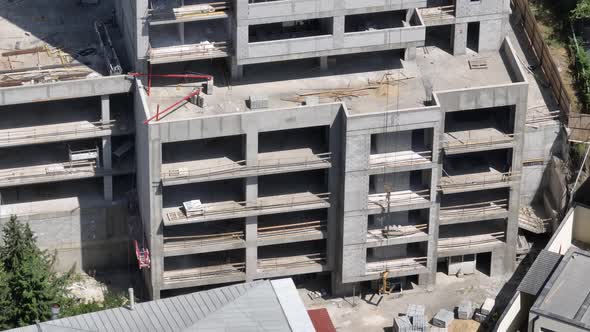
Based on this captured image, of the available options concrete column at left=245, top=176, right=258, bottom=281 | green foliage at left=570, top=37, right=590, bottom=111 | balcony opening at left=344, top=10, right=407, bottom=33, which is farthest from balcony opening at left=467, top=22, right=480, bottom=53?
concrete column at left=245, top=176, right=258, bottom=281

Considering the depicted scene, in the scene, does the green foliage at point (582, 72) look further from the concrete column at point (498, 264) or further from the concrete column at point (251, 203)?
the concrete column at point (251, 203)

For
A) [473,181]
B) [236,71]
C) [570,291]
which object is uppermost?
[236,71]

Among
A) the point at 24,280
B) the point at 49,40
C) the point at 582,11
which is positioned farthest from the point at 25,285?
the point at 582,11

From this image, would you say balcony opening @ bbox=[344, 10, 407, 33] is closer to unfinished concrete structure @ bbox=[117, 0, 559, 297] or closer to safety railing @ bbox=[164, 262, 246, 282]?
unfinished concrete structure @ bbox=[117, 0, 559, 297]

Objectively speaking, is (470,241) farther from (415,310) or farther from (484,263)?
(415,310)

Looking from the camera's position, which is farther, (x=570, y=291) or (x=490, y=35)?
(x=490, y=35)

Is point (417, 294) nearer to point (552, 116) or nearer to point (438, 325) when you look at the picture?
point (438, 325)

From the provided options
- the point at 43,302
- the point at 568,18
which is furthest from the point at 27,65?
the point at 568,18
